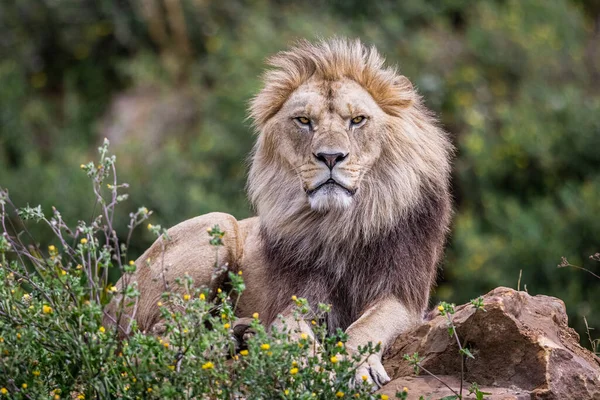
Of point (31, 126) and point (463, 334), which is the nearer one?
point (463, 334)

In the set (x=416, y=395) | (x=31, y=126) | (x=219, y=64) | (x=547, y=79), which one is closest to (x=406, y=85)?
(x=416, y=395)

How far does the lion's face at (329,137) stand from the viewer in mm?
5672

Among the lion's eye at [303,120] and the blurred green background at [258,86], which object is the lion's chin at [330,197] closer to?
the lion's eye at [303,120]

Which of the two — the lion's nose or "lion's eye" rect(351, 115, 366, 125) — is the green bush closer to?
the lion's nose

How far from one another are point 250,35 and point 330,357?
1319 cm

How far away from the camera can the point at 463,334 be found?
16.6ft

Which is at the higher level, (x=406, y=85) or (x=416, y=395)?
(x=406, y=85)

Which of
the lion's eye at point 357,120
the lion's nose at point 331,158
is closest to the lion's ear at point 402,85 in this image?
the lion's eye at point 357,120

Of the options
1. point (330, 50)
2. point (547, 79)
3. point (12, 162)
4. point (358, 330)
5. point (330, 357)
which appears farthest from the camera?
point (12, 162)

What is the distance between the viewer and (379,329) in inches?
218

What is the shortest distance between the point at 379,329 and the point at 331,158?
87 centimetres

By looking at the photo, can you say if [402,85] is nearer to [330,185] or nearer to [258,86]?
[330,185]

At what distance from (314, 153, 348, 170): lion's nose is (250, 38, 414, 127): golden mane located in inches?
23.9

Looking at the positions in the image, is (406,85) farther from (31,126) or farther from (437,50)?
(31,126)
